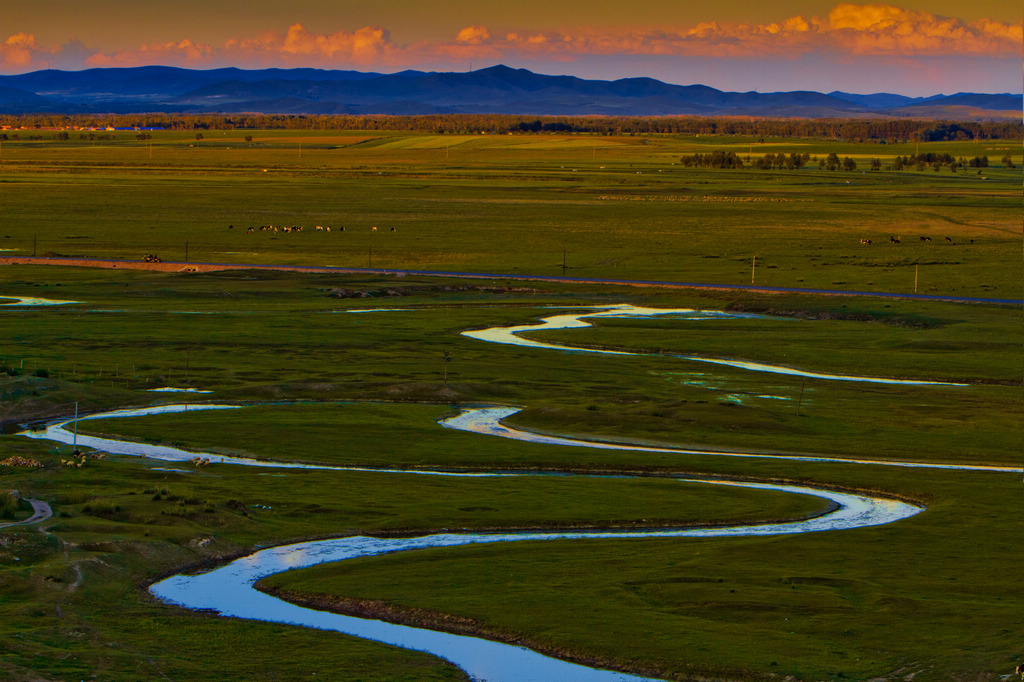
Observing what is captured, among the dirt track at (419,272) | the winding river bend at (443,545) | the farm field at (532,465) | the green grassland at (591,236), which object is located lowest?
the winding river bend at (443,545)

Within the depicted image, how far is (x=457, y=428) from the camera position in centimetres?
6475

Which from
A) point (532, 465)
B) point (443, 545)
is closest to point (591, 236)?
point (532, 465)

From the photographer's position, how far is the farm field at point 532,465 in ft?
110

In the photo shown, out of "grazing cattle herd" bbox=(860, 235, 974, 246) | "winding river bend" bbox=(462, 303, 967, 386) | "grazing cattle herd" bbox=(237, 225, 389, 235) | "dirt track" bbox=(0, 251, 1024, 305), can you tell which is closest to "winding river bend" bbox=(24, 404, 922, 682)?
"winding river bend" bbox=(462, 303, 967, 386)

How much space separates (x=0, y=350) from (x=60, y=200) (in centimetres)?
12030

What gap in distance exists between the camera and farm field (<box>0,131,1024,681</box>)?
3362 cm

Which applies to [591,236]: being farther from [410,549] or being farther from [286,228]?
[410,549]

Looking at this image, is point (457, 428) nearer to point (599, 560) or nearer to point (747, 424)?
point (747, 424)

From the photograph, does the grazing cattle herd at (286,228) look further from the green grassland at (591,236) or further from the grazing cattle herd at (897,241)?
the grazing cattle herd at (897,241)

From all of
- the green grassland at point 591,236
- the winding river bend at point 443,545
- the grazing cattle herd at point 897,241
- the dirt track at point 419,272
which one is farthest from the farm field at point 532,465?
the grazing cattle herd at point 897,241

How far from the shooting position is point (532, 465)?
188 ft

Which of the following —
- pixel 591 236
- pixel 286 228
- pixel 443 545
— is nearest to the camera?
pixel 443 545

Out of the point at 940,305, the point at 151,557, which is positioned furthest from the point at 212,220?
the point at 151,557

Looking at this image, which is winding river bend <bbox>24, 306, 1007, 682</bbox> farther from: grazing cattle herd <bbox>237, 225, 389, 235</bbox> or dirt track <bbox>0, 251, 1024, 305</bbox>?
grazing cattle herd <bbox>237, 225, 389, 235</bbox>
